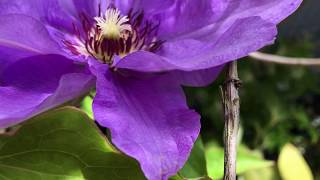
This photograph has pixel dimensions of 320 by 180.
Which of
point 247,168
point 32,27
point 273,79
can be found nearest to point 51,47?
point 32,27

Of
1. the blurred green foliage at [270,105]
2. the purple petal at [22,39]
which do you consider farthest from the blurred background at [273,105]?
the purple petal at [22,39]

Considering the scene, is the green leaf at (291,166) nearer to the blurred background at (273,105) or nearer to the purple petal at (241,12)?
the purple petal at (241,12)

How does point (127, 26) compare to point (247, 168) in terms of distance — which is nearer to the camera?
point (127, 26)

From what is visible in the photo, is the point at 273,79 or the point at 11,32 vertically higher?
the point at 11,32

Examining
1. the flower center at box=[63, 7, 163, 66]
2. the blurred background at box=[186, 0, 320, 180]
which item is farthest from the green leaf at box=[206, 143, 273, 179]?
the blurred background at box=[186, 0, 320, 180]

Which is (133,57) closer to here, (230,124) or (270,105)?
(230,124)

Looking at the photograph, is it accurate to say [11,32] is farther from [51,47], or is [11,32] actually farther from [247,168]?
[247,168]
